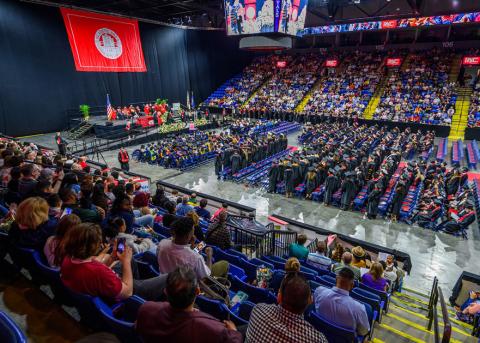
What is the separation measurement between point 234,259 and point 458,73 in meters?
29.6

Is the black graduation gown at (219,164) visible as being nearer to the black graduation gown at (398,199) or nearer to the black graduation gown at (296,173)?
the black graduation gown at (296,173)

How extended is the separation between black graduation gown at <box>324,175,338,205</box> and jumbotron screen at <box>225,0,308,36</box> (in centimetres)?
792

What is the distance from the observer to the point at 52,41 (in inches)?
803

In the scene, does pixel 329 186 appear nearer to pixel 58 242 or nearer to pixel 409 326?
pixel 409 326

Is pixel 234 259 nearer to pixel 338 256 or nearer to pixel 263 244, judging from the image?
pixel 263 244

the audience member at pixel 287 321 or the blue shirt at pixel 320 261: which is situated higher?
the audience member at pixel 287 321

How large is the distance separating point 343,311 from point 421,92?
87.9ft

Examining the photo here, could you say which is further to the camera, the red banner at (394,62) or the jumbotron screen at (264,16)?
the red banner at (394,62)

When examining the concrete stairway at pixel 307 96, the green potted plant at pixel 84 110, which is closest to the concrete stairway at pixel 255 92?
the concrete stairway at pixel 307 96

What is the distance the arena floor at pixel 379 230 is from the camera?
7.29 metres

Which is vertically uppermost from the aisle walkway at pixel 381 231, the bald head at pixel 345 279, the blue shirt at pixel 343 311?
the bald head at pixel 345 279

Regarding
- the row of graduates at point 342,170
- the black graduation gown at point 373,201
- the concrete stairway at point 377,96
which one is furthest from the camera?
the concrete stairway at point 377,96

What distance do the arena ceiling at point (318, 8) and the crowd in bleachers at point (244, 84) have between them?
6283 mm

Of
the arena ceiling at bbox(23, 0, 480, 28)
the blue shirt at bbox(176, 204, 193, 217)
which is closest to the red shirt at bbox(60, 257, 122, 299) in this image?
the blue shirt at bbox(176, 204, 193, 217)
